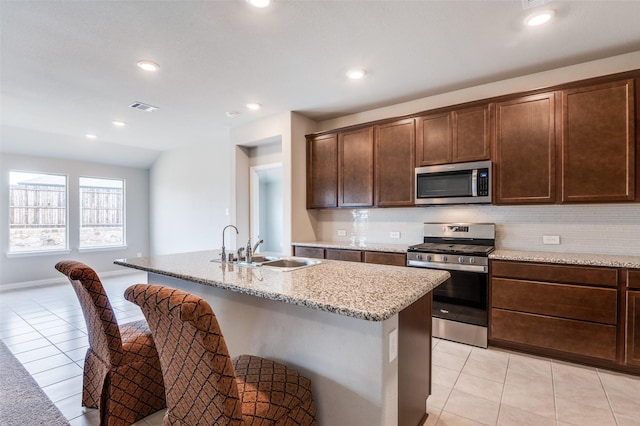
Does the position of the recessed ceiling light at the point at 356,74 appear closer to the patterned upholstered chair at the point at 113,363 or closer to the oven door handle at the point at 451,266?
the oven door handle at the point at 451,266

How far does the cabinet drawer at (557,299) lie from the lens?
242cm

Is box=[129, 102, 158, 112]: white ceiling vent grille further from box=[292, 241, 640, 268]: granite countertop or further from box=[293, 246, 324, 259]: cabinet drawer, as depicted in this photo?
box=[292, 241, 640, 268]: granite countertop

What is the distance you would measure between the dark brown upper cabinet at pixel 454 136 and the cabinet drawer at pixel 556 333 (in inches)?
60.6

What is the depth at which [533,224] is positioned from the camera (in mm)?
3123

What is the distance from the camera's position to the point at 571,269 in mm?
2529

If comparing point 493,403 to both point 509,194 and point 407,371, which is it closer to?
point 407,371

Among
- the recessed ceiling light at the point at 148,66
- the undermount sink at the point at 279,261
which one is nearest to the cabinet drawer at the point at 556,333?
the undermount sink at the point at 279,261

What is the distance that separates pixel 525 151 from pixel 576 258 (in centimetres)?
103

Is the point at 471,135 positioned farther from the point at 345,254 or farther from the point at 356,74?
the point at 345,254

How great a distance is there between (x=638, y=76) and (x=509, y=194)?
1.27 m

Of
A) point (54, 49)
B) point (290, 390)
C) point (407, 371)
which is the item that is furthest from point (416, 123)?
point (54, 49)

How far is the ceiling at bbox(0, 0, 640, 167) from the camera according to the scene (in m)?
2.12

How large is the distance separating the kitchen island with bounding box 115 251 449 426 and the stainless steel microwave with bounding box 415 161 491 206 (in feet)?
5.30

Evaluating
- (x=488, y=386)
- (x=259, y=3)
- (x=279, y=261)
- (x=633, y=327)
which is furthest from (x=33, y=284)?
→ (x=633, y=327)
